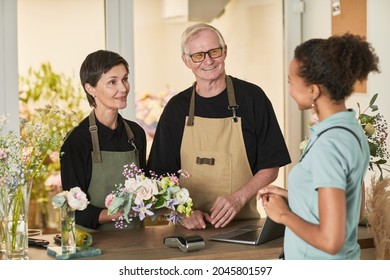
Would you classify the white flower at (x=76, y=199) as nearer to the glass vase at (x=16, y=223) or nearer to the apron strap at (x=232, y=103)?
the glass vase at (x=16, y=223)

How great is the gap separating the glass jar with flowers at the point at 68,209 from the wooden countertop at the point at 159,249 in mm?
76

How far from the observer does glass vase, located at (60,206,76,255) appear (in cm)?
239

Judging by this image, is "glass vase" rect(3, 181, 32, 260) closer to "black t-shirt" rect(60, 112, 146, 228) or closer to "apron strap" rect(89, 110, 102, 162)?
"black t-shirt" rect(60, 112, 146, 228)

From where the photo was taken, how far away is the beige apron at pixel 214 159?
3.09 m

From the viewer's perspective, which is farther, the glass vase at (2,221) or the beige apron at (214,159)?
the beige apron at (214,159)

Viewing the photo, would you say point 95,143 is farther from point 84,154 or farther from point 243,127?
point 243,127

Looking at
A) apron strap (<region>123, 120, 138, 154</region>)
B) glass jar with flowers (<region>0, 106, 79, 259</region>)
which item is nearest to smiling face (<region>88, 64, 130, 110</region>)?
apron strap (<region>123, 120, 138, 154</region>)

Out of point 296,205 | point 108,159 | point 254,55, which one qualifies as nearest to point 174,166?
point 108,159

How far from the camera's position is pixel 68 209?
93.7 inches

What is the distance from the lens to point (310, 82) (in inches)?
76.3

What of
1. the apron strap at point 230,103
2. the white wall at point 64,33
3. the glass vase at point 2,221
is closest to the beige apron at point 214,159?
the apron strap at point 230,103

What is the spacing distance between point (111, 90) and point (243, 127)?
1.96 feet

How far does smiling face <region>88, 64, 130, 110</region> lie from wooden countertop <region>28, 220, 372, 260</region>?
21.7 inches

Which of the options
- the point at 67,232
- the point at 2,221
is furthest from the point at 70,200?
Answer: the point at 2,221
